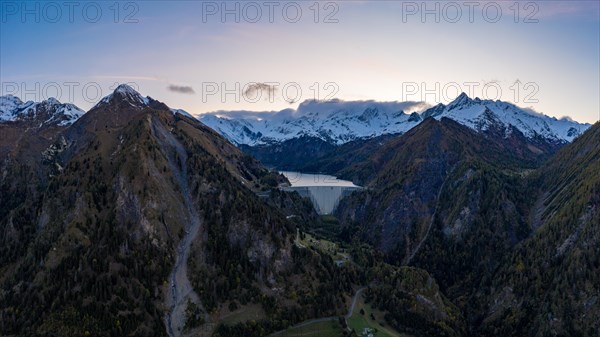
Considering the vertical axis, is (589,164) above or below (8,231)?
above

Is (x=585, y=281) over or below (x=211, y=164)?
below

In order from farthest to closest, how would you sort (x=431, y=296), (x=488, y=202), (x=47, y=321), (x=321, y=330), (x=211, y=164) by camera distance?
(x=488, y=202), (x=211, y=164), (x=431, y=296), (x=321, y=330), (x=47, y=321)

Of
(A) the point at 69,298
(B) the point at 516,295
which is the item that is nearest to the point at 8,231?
(A) the point at 69,298

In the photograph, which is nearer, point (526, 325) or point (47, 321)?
point (47, 321)

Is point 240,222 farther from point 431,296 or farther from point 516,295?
point 516,295

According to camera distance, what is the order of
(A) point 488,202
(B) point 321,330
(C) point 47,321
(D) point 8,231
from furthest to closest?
(A) point 488,202 < (D) point 8,231 < (B) point 321,330 < (C) point 47,321

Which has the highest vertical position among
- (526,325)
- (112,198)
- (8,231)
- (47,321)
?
(112,198)

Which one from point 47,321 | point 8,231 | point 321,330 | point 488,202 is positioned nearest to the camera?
point 47,321

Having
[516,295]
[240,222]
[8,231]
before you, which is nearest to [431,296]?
[516,295]

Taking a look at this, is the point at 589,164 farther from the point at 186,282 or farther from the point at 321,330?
the point at 186,282
